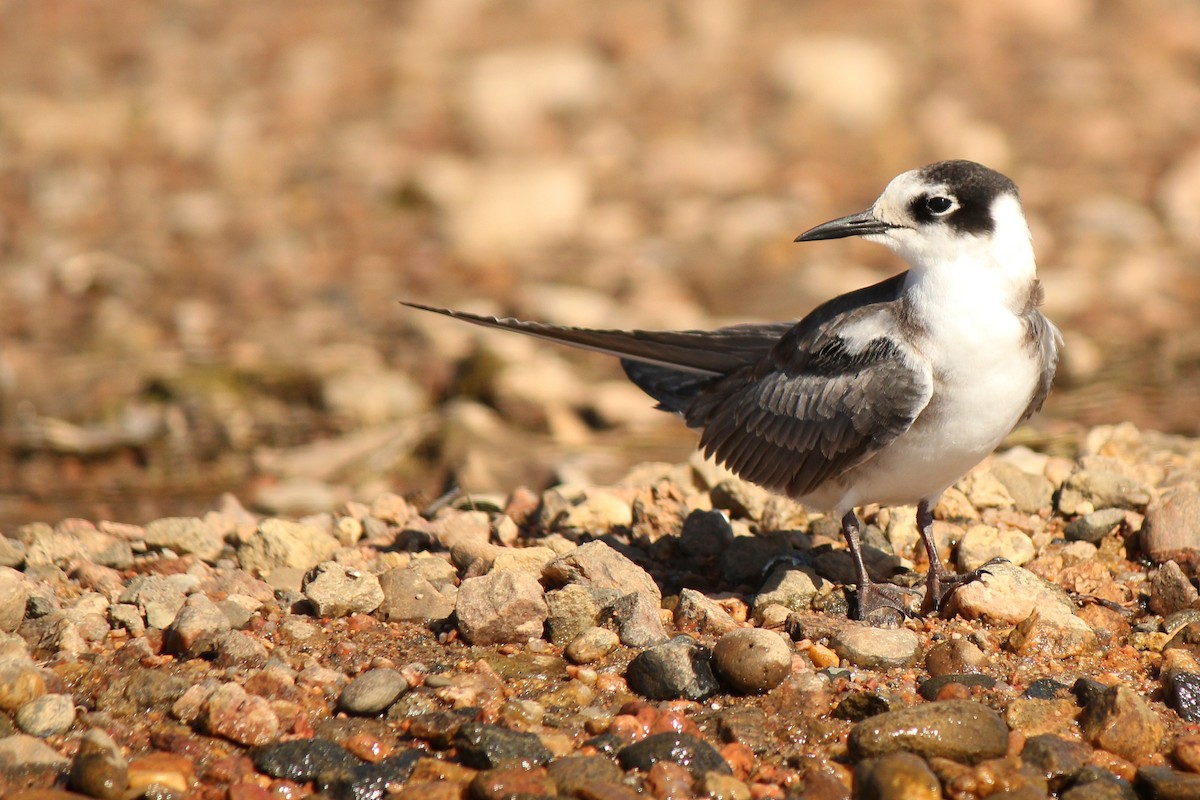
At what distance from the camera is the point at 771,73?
36.3 ft

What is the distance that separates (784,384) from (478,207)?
5230mm

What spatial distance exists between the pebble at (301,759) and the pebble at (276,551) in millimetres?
1188

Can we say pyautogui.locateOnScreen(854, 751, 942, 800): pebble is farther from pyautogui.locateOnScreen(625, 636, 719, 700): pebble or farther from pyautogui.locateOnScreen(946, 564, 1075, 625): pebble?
pyautogui.locateOnScreen(946, 564, 1075, 625): pebble

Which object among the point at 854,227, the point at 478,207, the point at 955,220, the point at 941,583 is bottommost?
the point at 941,583

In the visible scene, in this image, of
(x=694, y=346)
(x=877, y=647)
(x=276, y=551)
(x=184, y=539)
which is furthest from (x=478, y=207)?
(x=877, y=647)

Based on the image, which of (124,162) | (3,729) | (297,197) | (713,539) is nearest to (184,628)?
(3,729)

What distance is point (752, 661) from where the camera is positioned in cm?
420

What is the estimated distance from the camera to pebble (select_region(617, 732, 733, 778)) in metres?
3.85

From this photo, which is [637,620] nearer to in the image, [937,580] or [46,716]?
[937,580]

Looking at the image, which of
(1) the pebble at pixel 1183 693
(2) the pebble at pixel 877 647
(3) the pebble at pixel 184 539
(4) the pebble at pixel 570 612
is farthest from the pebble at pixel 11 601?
(1) the pebble at pixel 1183 693

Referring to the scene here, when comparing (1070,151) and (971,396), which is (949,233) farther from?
(1070,151)

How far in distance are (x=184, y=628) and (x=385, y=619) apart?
0.66 metres

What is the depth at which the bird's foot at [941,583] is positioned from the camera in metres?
4.76

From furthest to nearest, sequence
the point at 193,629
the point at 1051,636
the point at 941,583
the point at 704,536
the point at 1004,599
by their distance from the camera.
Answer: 1. the point at 704,536
2. the point at 941,583
3. the point at 1004,599
4. the point at 1051,636
5. the point at 193,629
